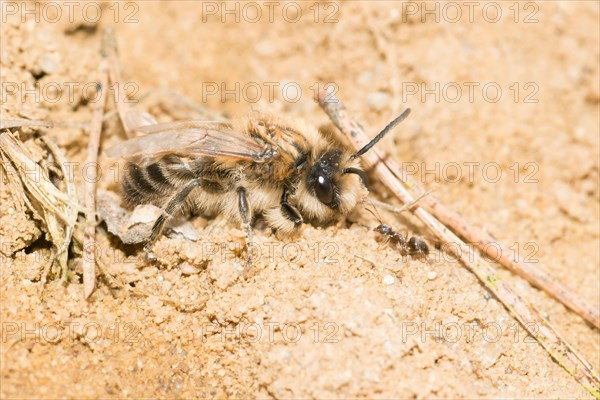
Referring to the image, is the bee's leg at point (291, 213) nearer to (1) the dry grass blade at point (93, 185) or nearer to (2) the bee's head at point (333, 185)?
(2) the bee's head at point (333, 185)

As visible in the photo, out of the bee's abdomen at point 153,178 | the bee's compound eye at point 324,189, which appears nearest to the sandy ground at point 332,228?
the bee's compound eye at point 324,189

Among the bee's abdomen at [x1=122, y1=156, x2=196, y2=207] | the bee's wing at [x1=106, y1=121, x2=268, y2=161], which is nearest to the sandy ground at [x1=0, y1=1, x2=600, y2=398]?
the bee's abdomen at [x1=122, y1=156, x2=196, y2=207]

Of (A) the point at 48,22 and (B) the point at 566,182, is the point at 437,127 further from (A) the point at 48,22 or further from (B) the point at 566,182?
(A) the point at 48,22

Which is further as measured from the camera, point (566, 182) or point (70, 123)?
point (566, 182)

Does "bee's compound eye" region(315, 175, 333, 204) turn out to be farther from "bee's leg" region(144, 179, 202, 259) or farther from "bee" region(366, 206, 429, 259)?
"bee's leg" region(144, 179, 202, 259)

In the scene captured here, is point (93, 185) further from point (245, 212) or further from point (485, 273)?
point (485, 273)

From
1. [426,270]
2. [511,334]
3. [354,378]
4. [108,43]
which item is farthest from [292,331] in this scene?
[108,43]

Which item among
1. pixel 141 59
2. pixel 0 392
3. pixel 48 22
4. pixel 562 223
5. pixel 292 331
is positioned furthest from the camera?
pixel 141 59
